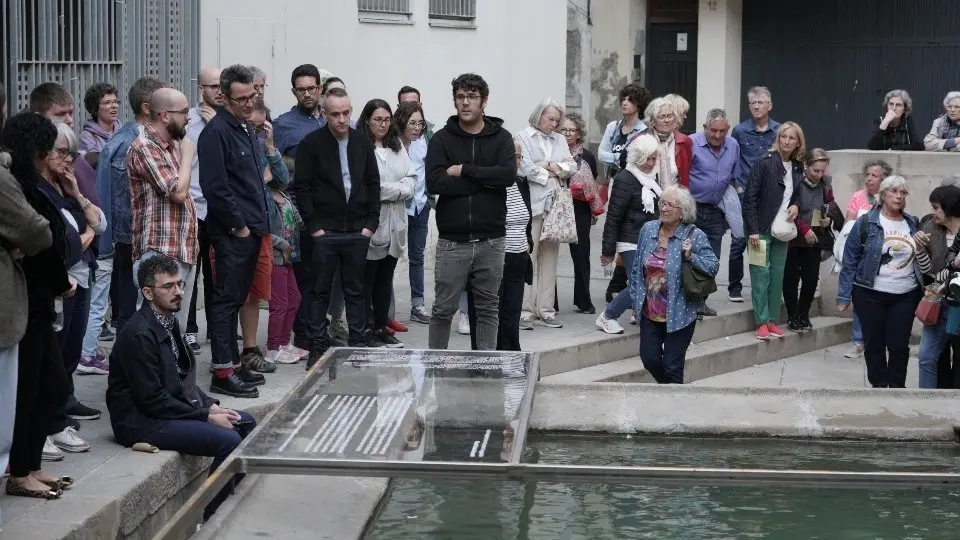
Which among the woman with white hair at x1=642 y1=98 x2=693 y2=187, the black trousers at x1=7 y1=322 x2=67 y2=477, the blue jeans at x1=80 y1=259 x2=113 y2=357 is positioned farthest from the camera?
the woman with white hair at x1=642 y1=98 x2=693 y2=187

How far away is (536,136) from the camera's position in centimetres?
1107

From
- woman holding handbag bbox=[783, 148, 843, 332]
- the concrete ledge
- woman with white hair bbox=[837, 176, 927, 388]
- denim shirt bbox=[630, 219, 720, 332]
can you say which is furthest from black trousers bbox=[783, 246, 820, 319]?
the concrete ledge

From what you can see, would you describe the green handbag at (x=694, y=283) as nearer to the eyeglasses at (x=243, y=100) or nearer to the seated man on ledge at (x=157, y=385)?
the eyeglasses at (x=243, y=100)

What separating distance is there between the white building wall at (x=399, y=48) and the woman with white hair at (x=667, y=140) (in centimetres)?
344

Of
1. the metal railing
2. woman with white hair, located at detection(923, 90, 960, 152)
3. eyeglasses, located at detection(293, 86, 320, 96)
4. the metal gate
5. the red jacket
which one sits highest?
the metal railing

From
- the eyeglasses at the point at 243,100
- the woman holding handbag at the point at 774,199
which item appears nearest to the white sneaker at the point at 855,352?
the woman holding handbag at the point at 774,199

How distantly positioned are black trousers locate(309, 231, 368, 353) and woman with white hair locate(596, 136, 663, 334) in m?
2.32

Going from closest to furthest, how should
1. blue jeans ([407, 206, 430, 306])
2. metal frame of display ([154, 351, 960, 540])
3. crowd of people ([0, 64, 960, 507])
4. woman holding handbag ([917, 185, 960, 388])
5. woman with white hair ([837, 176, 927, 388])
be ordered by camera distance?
metal frame of display ([154, 351, 960, 540])
crowd of people ([0, 64, 960, 507])
woman holding handbag ([917, 185, 960, 388])
woman with white hair ([837, 176, 927, 388])
blue jeans ([407, 206, 430, 306])

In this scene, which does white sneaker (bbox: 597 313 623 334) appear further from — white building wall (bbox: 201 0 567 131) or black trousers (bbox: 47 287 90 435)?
Result: black trousers (bbox: 47 287 90 435)

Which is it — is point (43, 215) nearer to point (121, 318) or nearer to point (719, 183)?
point (121, 318)

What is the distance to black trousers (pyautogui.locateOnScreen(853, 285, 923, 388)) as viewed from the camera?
9.86 metres

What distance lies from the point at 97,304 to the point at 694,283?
360cm

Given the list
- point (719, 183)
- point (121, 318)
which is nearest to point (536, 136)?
point (719, 183)

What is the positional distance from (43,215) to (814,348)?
8.17 meters
